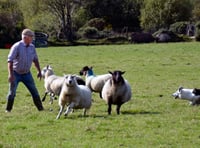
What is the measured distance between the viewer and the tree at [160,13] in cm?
10036

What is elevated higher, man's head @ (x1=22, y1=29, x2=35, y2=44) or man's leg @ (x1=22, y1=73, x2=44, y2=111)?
man's head @ (x1=22, y1=29, x2=35, y2=44)

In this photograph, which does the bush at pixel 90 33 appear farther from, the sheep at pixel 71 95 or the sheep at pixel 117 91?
the sheep at pixel 71 95

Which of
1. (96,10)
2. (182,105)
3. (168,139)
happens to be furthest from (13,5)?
(168,139)

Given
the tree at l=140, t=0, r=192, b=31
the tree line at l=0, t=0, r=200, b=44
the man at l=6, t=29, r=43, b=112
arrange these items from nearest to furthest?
the man at l=6, t=29, r=43, b=112 < the tree line at l=0, t=0, r=200, b=44 < the tree at l=140, t=0, r=192, b=31

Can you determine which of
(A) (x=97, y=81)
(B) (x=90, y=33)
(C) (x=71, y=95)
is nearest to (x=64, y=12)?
(B) (x=90, y=33)

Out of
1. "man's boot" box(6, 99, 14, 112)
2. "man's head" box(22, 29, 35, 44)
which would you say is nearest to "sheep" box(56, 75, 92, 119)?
"man's head" box(22, 29, 35, 44)

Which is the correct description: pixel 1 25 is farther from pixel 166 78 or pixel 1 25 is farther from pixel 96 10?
pixel 166 78

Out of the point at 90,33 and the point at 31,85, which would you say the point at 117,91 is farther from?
the point at 90,33

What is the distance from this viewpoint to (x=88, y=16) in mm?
106062

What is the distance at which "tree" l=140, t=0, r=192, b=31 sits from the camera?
329 ft

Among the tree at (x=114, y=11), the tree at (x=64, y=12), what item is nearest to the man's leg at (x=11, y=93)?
the tree at (x=64, y=12)

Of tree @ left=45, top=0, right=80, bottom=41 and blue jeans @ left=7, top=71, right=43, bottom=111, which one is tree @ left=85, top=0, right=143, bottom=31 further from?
blue jeans @ left=7, top=71, right=43, bottom=111

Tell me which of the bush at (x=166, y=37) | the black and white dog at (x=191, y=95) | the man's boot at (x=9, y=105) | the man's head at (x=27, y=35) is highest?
the man's head at (x=27, y=35)

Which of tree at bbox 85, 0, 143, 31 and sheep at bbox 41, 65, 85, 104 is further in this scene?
tree at bbox 85, 0, 143, 31
